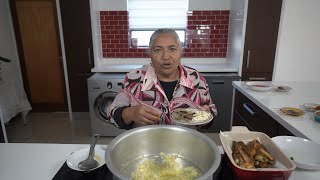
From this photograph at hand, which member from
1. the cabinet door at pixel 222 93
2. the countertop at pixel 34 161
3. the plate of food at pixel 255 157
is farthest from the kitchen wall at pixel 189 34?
the plate of food at pixel 255 157

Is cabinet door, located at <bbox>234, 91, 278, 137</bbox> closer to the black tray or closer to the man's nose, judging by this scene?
the man's nose

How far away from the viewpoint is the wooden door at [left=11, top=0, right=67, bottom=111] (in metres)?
3.78

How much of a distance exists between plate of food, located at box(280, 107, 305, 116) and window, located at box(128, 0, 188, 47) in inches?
80.6

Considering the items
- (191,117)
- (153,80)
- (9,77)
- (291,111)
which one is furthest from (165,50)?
(9,77)

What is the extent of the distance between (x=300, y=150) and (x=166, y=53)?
858 mm

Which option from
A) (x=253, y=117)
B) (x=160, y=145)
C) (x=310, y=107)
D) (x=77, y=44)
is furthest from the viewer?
(x=77, y=44)

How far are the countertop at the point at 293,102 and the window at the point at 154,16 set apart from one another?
5.12 ft

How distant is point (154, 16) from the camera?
358 centimetres

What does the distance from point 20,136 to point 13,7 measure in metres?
1.99

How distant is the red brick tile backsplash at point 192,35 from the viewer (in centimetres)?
354

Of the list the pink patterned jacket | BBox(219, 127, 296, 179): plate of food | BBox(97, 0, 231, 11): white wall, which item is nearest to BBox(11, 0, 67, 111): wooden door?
BBox(97, 0, 231, 11): white wall

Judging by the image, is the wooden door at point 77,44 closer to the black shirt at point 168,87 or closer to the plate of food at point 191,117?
the black shirt at point 168,87

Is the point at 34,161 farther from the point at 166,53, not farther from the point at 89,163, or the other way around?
the point at 166,53

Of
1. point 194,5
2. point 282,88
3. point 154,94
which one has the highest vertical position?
point 194,5
